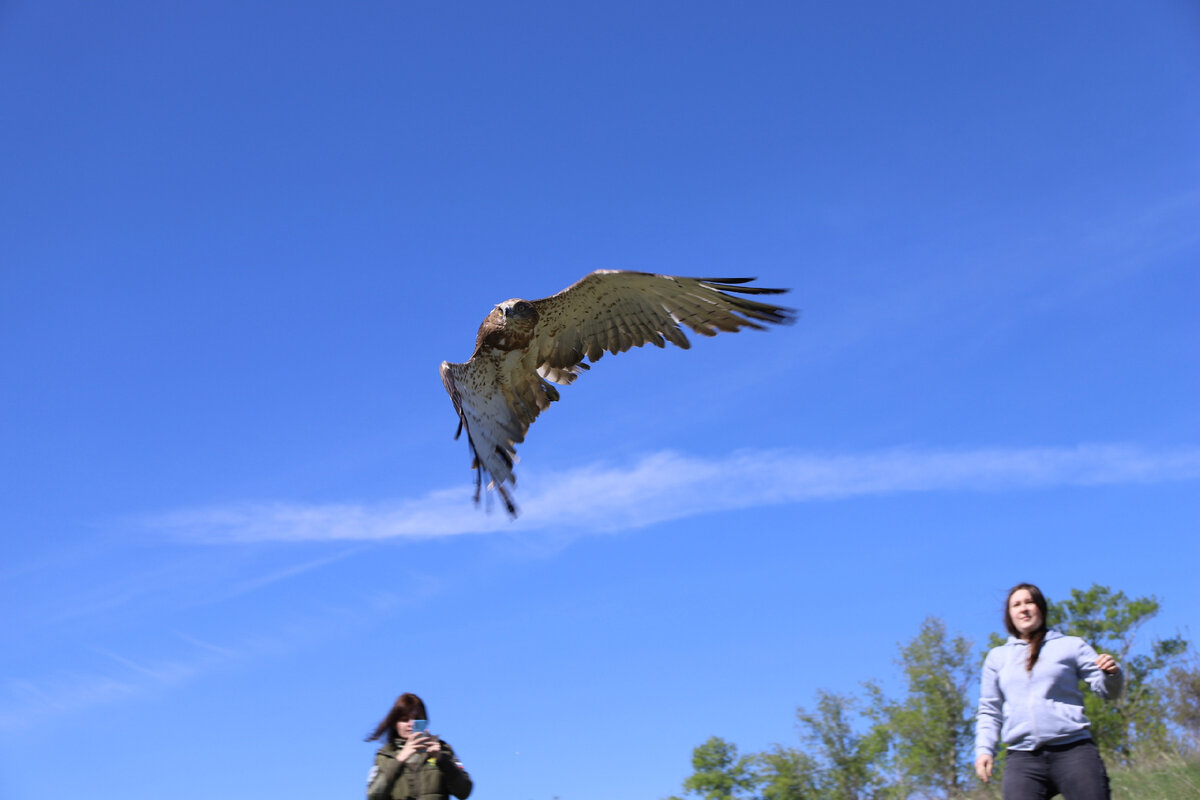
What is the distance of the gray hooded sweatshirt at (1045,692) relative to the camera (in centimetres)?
356

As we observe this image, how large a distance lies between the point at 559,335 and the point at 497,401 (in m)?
0.84

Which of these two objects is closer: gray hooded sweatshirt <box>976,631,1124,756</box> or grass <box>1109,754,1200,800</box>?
gray hooded sweatshirt <box>976,631,1124,756</box>

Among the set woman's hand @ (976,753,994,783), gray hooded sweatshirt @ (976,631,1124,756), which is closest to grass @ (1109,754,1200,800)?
woman's hand @ (976,753,994,783)

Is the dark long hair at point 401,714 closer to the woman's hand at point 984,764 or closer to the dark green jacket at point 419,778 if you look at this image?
the dark green jacket at point 419,778

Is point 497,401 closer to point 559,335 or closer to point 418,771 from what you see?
A: point 559,335

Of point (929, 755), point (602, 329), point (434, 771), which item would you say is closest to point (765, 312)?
point (602, 329)

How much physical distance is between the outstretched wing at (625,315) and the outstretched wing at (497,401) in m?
0.20

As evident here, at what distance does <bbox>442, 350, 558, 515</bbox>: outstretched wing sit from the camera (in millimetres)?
8047

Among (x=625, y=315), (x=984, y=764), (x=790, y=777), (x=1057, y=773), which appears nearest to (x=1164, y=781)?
(x=984, y=764)

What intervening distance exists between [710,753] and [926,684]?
899 cm

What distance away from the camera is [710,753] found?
34.8 m

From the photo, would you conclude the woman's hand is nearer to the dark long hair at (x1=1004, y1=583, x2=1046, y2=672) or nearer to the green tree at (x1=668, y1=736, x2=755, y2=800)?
the dark long hair at (x1=1004, y1=583, x2=1046, y2=672)

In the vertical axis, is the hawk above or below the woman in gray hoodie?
above

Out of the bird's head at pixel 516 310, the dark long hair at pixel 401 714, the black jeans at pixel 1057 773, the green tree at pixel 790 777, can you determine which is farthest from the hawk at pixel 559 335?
the green tree at pixel 790 777
